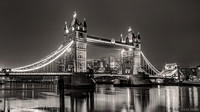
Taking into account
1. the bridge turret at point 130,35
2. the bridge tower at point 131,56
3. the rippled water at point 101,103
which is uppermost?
the bridge turret at point 130,35

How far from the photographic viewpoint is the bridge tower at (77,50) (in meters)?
49.9

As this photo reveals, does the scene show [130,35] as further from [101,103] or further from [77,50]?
[101,103]

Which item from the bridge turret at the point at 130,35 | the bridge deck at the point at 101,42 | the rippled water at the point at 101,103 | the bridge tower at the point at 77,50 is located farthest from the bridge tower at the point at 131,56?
the rippled water at the point at 101,103

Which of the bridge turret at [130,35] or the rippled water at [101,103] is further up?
the bridge turret at [130,35]

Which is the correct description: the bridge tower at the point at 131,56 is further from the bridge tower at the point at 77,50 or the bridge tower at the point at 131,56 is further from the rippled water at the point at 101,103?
the rippled water at the point at 101,103

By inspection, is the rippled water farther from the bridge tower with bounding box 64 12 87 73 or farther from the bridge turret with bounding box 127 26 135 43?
the bridge turret with bounding box 127 26 135 43

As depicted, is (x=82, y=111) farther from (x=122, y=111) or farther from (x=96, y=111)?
(x=122, y=111)

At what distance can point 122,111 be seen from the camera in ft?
47.8

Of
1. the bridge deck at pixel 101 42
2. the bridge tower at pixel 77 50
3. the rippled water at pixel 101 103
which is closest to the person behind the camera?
the rippled water at pixel 101 103

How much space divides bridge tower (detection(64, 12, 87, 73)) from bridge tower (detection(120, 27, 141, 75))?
2284cm

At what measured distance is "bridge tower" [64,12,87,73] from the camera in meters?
49.9

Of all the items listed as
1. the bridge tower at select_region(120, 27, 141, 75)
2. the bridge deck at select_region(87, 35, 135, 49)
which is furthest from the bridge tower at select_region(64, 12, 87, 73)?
the bridge tower at select_region(120, 27, 141, 75)

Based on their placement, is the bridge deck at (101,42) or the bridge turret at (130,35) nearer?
the bridge deck at (101,42)

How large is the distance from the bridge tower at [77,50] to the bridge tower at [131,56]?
74.9 ft
